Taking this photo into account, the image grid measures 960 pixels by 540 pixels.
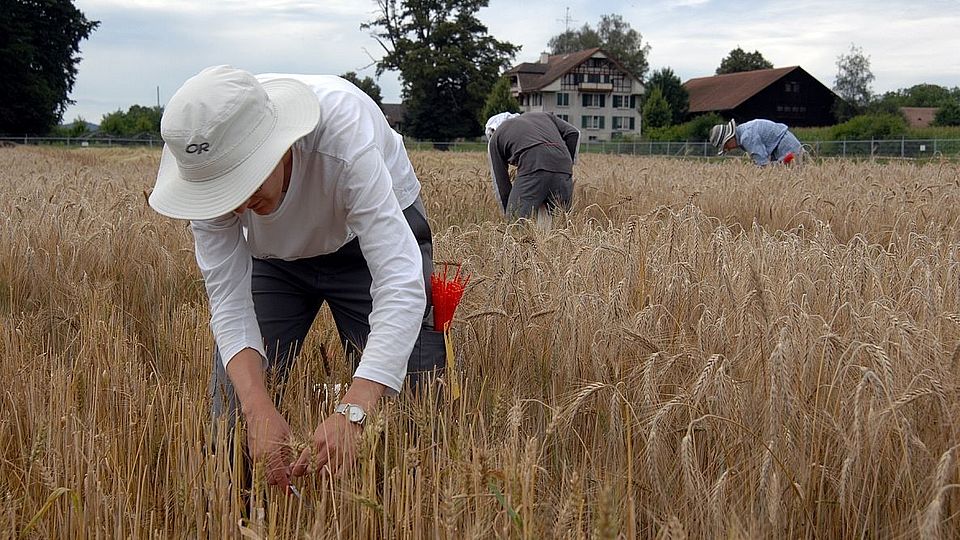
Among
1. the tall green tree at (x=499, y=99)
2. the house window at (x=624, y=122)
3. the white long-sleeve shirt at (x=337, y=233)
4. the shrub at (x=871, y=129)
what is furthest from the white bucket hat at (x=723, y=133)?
the house window at (x=624, y=122)

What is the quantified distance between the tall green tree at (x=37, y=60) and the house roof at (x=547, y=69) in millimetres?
32958

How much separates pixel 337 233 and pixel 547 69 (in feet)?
247

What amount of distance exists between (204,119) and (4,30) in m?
50.4

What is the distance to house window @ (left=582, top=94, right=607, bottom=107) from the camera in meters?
69.9

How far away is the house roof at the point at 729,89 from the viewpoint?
58.2 m

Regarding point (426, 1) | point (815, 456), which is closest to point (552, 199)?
point (815, 456)

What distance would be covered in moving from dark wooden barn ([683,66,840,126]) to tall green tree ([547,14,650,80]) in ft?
46.8

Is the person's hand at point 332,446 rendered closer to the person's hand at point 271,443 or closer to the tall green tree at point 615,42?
the person's hand at point 271,443

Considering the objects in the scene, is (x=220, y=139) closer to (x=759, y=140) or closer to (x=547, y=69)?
(x=759, y=140)

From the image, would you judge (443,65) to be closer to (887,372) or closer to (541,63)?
(541,63)

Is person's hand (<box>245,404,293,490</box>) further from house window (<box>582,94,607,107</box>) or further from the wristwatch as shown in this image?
house window (<box>582,94,607,107</box>)

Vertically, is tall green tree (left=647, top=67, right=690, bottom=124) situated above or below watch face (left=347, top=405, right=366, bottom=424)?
above

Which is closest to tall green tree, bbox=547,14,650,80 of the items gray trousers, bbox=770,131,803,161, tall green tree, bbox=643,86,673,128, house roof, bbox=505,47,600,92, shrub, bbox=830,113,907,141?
house roof, bbox=505,47,600,92

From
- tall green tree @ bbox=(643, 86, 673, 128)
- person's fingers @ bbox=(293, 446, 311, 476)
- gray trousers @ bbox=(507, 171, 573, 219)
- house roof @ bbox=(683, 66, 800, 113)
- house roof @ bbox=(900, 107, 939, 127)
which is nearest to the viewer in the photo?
person's fingers @ bbox=(293, 446, 311, 476)
